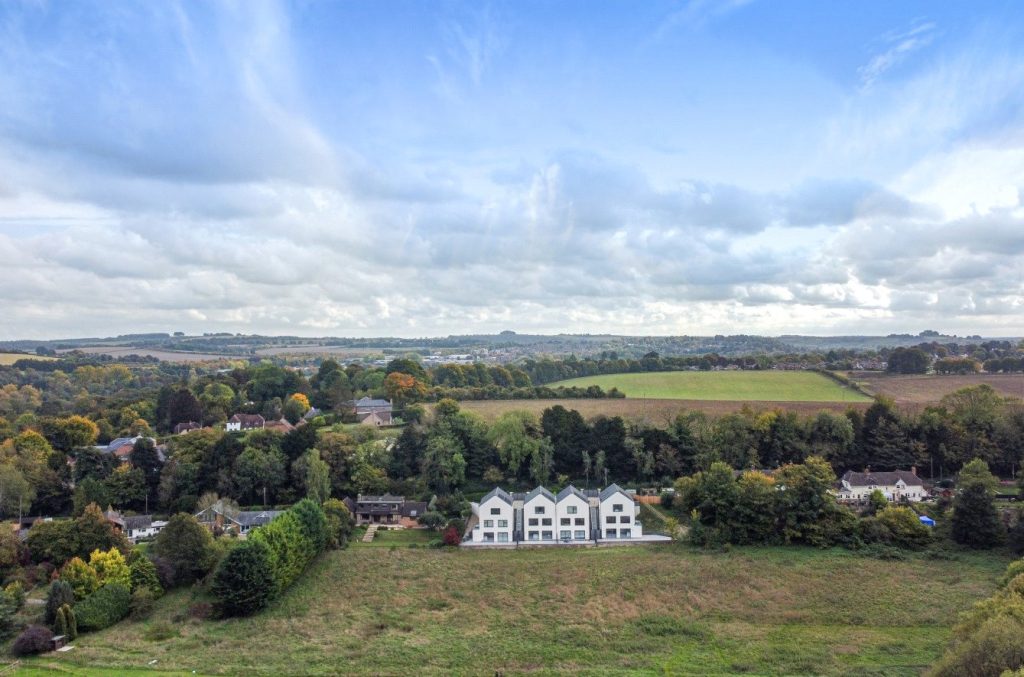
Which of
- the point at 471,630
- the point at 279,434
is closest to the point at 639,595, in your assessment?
the point at 471,630

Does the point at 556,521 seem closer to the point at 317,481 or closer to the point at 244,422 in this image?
the point at 317,481

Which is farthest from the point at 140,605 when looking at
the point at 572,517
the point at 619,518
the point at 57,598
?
the point at 619,518

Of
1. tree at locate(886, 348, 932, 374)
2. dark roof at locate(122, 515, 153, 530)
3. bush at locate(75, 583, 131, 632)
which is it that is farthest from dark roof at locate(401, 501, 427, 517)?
tree at locate(886, 348, 932, 374)

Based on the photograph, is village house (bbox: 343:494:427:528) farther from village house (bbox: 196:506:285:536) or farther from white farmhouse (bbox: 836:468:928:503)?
white farmhouse (bbox: 836:468:928:503)

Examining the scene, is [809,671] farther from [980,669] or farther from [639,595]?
[639,595]

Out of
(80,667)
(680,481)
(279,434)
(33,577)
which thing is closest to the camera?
(80,667)

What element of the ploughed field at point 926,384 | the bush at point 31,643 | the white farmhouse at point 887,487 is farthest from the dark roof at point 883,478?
the bush at point 31,643

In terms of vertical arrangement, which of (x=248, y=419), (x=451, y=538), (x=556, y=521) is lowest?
(x=451, y=538)
